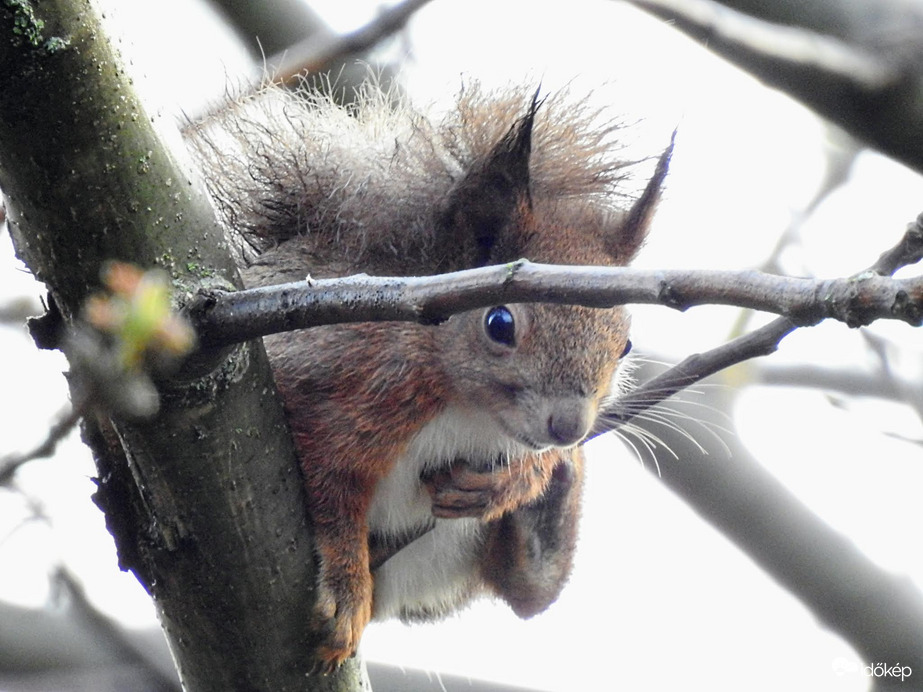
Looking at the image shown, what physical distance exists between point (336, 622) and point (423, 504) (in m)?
0.49

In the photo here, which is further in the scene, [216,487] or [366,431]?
[366,431]

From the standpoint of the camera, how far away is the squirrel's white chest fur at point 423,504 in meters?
2.66

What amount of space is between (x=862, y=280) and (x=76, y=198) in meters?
1.17

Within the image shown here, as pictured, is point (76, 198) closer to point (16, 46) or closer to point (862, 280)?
point (16, 46)

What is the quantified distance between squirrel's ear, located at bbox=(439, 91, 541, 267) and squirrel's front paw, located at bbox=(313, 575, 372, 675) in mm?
832

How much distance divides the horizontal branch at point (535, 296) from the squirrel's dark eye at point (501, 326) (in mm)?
920

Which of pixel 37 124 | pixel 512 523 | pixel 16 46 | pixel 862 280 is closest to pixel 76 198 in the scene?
pixel 37 124

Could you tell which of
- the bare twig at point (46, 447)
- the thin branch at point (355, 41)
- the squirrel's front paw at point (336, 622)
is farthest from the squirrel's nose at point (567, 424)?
the bare twig at point (46, 447)

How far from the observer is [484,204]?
261cm

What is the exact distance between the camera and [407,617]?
Result: 330 centimetres

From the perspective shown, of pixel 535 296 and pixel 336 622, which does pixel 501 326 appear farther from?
pixel 535 296

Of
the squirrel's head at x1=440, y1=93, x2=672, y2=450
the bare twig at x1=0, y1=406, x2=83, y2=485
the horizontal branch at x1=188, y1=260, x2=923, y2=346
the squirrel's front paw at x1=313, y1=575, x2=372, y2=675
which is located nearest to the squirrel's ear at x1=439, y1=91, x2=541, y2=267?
the squirrel's head at x1=440, y1=93, x2=672, y2=450

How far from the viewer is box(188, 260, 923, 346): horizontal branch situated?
1.25m

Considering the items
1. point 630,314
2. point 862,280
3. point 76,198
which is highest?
point 630,314
